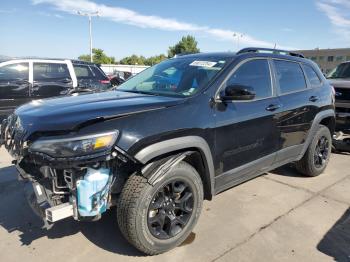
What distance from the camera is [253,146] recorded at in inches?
154

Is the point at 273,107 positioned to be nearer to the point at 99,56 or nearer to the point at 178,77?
the point at 178,77

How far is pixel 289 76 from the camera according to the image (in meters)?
4.66

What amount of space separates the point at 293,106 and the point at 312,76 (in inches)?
37.4

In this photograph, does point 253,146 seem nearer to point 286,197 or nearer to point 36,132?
point 286,197

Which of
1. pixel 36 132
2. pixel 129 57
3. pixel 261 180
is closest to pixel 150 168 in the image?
pixel 36 132

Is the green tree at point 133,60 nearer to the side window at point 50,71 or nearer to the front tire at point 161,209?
the side window at point 50,71

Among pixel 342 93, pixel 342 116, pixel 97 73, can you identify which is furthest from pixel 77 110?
pixel 97 73

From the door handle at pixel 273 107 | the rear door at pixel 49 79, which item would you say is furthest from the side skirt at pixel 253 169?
the rear door at pixel 49 79

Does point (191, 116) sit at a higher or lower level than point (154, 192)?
higher

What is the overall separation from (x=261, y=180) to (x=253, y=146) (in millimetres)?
1453

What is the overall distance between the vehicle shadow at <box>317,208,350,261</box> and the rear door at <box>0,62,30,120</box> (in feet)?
23.0

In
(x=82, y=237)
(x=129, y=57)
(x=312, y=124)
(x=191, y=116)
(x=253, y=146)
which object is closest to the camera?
(x=191, y=116)

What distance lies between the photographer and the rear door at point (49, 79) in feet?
27.4

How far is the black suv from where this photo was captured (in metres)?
2.74
